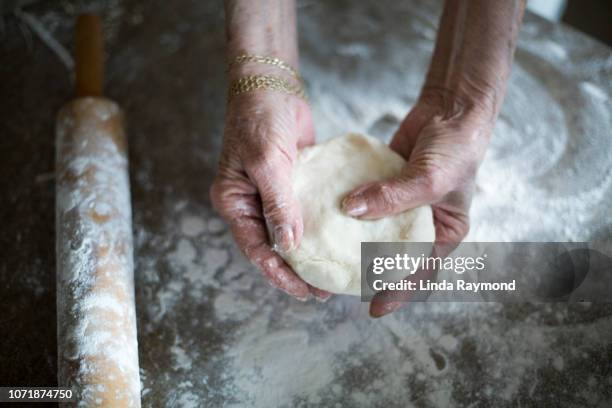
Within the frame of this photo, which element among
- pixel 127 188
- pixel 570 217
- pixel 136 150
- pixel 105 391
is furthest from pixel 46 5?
pixel 570 217

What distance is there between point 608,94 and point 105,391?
7.44ft

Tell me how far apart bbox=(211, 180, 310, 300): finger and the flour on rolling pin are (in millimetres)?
363

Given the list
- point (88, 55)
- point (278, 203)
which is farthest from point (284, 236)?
point (88, 55)

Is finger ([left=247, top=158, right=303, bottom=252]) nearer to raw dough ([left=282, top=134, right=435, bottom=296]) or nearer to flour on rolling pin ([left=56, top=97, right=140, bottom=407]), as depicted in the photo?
Result: raw dough ([left=282, top=134, right=435, bottom=296])

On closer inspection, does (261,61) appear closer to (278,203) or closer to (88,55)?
(278,203)

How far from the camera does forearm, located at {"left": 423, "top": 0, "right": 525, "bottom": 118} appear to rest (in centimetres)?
190

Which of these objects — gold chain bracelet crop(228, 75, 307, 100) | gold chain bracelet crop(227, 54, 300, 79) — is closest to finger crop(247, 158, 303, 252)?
gold chain bracelet crop(228, 75, 307, 100)

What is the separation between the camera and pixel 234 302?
6.28 ft

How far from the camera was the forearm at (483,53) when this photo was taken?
1.90m

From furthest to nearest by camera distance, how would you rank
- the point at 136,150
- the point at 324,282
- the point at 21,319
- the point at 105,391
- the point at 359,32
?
the point at 359,32, the point at 136,150, the point at 21,319, the point at 324,282, the point at 105,391

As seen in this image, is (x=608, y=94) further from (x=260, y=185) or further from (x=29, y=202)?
(x=29, y=202)

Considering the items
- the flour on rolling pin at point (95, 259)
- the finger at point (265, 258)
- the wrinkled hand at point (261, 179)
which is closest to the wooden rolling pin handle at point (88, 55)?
the flour on rolling pin at point (95, 259)

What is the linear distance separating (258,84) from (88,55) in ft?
2.52
